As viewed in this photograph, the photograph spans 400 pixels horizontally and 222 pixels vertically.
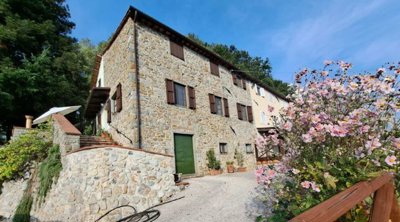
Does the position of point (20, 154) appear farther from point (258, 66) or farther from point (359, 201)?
point (258, 66)

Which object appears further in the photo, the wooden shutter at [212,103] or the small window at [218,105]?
the small window at [218,105]

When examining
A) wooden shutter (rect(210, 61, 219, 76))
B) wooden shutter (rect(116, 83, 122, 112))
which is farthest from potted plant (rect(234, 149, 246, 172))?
wooden shutter (rect(116, 83, 122, 112))

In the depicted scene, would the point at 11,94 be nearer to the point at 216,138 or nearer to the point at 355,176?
the point at 216,138

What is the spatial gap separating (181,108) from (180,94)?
841mm

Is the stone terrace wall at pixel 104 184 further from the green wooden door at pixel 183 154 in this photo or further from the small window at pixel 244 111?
the small window at pixel 244 111

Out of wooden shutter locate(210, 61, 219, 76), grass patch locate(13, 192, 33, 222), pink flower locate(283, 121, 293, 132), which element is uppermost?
wooden shutter locate(210, 61, 219, 76)

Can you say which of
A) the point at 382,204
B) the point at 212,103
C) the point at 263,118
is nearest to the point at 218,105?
the point at 212,103

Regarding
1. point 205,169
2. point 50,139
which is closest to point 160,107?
point 205,169

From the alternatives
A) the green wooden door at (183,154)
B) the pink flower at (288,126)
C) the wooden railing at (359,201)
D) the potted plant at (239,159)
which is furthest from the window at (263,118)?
the wooden railing at (359,201)

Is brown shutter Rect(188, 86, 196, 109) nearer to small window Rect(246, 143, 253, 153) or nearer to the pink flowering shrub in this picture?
small window Rect(246, 143, 253, 153)

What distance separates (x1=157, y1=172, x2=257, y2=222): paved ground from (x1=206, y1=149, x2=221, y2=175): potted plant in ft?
13.2

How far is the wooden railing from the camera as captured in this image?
3.35ft

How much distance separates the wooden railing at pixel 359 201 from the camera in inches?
40.2

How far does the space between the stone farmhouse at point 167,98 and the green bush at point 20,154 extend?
123 inches
